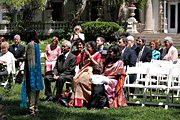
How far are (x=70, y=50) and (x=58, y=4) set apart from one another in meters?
29.3

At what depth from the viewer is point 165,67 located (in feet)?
38.0

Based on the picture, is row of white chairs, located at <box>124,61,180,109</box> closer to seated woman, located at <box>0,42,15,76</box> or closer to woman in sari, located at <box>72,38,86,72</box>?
woman in sari, located at <box>72,38,86,72</box>

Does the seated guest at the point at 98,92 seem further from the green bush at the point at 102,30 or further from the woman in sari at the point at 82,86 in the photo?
the green bush at the point at 102,30

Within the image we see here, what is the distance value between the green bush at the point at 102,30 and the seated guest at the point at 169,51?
708 inches

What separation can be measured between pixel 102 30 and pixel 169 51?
60.5 feet

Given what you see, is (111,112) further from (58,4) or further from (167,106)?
(58,4)

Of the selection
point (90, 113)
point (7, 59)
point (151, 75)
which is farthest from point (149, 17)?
point (90, 113)

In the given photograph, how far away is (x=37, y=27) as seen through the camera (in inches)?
1414

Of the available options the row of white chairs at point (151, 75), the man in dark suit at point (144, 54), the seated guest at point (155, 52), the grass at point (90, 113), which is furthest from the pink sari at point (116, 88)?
the seated guest at point (155, 52)

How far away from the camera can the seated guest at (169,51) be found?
1317 centimetres

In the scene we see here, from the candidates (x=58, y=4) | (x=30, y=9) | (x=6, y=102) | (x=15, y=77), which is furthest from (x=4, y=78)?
(x=58, y=4)

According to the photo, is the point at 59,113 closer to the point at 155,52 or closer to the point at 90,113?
the point at 90,113

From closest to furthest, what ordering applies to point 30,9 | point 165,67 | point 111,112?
1. point 111,112
2. point 165,67
3. point 30,9

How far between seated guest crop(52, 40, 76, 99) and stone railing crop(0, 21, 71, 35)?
24167 millimetres
